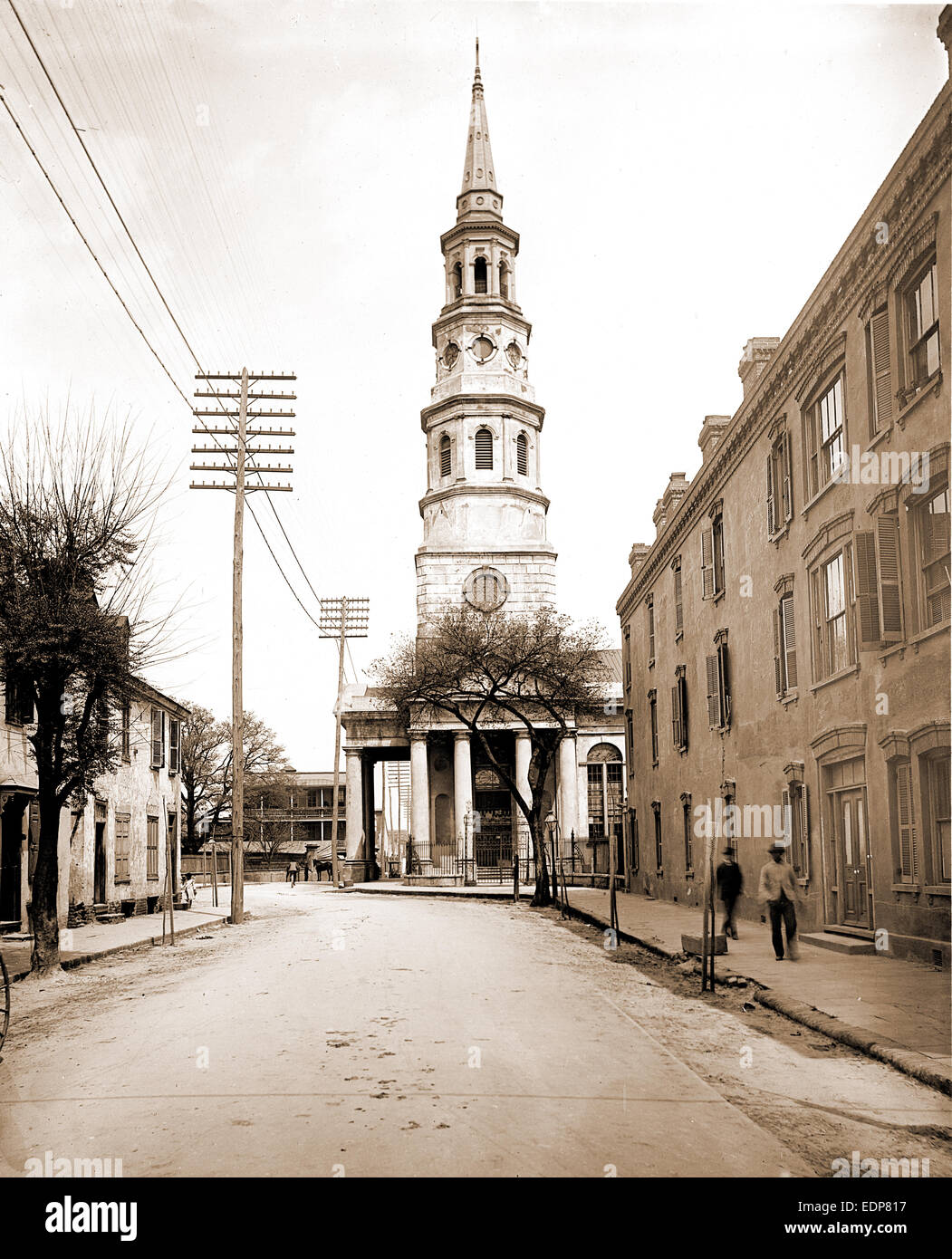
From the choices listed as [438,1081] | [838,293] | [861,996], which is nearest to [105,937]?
[861,996]

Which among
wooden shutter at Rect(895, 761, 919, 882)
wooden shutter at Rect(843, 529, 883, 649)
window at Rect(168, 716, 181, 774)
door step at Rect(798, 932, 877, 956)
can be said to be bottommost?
door step at Rect(798, 932, 877, 956)

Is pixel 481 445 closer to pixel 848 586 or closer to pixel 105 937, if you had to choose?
pixel 105 937

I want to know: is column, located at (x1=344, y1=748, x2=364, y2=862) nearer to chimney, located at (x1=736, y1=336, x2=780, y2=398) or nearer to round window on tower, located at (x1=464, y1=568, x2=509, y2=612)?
round window on tower, located at (x1=464, y1=568, x2=509, y2=612)

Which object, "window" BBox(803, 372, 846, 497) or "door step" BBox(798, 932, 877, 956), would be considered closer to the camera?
"door step" BBox(798, 932, 877, 956)

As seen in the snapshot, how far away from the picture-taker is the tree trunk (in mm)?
15797

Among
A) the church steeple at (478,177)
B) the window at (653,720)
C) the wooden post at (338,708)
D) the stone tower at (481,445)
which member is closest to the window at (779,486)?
the window at (653,720)

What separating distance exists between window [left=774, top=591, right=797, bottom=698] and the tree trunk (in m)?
11.1

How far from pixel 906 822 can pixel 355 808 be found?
1665 inches

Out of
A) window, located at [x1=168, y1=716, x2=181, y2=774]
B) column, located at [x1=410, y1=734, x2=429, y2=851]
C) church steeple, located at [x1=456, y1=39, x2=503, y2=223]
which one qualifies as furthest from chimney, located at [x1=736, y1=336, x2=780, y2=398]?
church steeple, located at [x1=456, y1=39, x2=503, y2=223]

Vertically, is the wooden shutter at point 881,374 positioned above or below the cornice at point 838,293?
below

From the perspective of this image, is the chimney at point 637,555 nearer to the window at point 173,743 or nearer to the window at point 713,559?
the window at point 713,559

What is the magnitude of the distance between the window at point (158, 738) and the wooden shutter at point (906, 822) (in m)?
23.6

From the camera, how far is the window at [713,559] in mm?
24281
